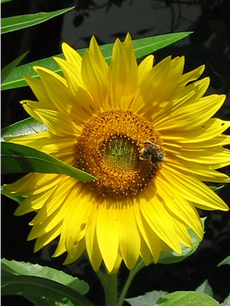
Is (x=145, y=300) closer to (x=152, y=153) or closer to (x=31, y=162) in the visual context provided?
(x=152, y=153)

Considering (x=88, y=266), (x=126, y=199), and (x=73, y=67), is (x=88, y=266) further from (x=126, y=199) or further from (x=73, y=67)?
(x=73, y=67)

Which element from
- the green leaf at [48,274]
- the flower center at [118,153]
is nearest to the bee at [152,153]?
the flower center at [118,153]

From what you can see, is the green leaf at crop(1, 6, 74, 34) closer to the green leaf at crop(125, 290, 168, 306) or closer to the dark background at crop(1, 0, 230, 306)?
the green leaf at crop(125, 290, 168, 306)

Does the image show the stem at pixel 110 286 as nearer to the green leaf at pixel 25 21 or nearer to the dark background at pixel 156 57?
the green leaf at pixel 25 21

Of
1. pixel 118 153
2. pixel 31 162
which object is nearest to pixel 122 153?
pixel 118 153

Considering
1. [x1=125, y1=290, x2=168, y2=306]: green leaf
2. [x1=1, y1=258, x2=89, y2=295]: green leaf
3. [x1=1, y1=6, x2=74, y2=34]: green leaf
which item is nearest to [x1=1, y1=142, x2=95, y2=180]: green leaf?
[x1=1, y1=6, x2=74, y2=34]: green leaf
